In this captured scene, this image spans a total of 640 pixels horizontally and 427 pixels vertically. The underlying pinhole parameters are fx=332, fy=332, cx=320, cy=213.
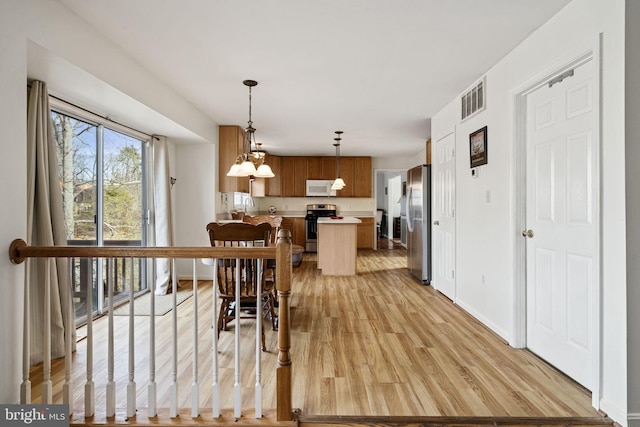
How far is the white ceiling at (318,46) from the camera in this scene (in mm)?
2115

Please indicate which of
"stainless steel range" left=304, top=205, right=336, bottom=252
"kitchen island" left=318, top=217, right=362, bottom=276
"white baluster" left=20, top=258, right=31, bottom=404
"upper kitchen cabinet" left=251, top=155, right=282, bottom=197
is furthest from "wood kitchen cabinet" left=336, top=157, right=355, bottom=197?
"white baluster" left=20, top=258, right=31, bottom=404

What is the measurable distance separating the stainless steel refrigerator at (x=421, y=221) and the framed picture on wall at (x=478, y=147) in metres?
1.42

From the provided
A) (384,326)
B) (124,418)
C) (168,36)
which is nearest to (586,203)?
(384,326)

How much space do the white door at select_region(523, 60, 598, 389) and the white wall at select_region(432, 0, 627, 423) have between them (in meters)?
0.10

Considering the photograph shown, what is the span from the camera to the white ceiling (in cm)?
212

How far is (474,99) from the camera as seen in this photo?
3.32m

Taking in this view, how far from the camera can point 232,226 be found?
237 cm

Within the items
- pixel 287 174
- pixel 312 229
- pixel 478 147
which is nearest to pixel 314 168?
pixel 287 174

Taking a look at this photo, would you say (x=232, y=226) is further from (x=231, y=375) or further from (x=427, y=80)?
(x=427, y=80)

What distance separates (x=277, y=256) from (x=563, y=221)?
191 cm

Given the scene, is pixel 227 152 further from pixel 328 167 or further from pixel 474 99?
pixel 474 99

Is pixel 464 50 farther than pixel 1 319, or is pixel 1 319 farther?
pixel 464 50

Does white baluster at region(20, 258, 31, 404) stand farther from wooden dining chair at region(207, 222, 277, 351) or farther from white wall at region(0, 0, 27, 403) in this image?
wooden dining chair at region(207, 222, 277, 351)

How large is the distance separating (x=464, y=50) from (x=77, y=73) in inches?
114
